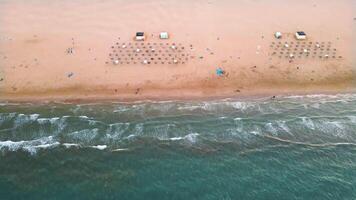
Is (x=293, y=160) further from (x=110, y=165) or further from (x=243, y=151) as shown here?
(x=110, y=165)

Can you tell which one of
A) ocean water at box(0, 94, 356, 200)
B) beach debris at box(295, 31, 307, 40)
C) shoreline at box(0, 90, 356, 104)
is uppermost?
beach debris at box(295, 31, 307, 40)

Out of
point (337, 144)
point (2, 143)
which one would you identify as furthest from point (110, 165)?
point (337, 144)

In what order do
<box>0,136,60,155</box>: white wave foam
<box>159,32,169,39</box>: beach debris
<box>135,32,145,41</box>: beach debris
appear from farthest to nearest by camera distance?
<box>159,32,169,39</box>: beach debris
<box>135,32,145,41</box>: beach debris
<box>0,136,60,155</box>: white wave foam

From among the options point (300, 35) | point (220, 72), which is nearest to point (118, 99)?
point (220, 72)

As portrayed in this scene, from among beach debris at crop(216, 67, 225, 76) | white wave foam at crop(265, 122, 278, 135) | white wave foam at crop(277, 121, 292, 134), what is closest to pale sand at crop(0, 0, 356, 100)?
beach debris at crop(216, 67, 225, 76)

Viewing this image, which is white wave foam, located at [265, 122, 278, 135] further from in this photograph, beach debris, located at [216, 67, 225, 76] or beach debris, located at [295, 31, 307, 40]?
beach debris, located at [295, 31, 307, 40]
